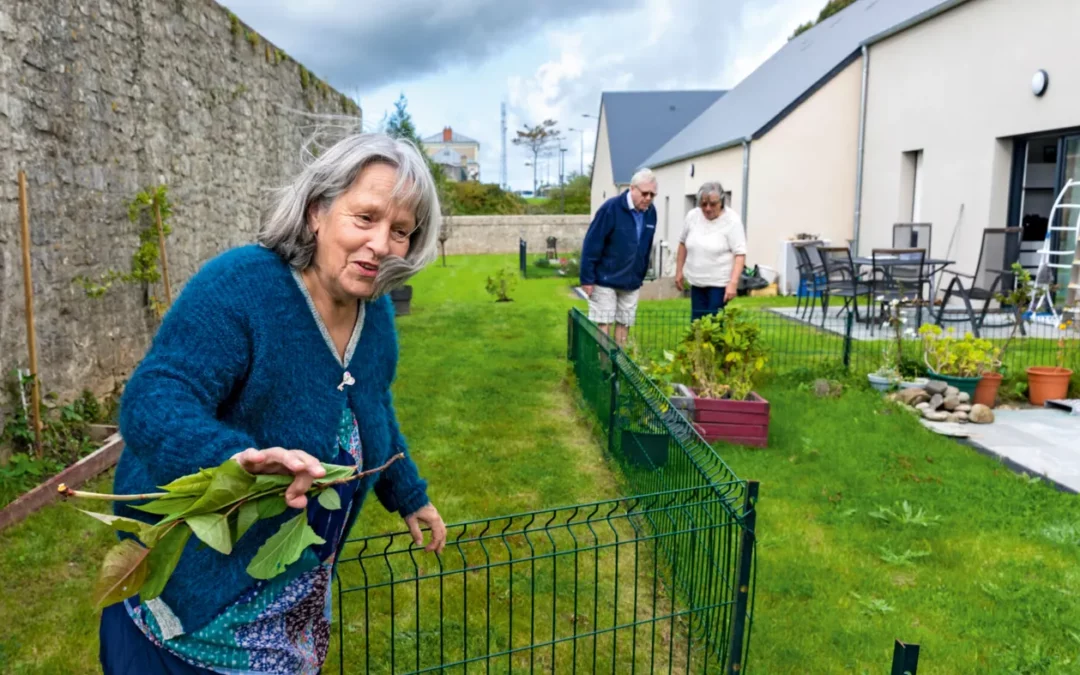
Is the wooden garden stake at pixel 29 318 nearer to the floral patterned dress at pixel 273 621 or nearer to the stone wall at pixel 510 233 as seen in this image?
the floral patterned dress at pixel 273 621

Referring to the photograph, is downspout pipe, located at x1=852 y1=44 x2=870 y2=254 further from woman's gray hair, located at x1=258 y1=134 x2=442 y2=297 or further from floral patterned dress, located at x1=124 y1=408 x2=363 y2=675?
floral patterned dress, located at x1=124 y1=408 x2=363 y2=675

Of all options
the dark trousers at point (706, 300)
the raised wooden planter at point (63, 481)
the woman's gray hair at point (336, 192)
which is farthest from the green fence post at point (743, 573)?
the dark trousers at point (706, 300)

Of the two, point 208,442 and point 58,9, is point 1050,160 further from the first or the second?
point 208,442

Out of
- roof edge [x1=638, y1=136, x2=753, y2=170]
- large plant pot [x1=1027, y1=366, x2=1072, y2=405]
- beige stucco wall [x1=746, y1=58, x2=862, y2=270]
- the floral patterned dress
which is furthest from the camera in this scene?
roof edge [x1=638, y1=136, x2=753, y2=170]

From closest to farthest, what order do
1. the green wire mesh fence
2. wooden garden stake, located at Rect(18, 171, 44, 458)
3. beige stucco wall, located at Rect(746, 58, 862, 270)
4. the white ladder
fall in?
the green wire mesh fence, wooden garden stake, located at Rect(18, 171, 44, 458), the white ladder, beige stucco wall, located at Rect(746, 58, 862, 270)

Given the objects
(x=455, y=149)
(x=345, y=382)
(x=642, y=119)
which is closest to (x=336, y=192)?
(x=345, y=382)

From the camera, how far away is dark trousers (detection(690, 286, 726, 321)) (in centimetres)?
706

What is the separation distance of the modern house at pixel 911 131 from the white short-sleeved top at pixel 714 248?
5169 mm

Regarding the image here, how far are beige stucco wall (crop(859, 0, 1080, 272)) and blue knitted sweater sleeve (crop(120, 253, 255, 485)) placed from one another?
34.2 ft

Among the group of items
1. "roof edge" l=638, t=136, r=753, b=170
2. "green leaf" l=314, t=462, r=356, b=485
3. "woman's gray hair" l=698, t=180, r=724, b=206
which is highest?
"roof edge" l=638, t=136, r=753, b=170

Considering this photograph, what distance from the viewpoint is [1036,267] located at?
1034 cm

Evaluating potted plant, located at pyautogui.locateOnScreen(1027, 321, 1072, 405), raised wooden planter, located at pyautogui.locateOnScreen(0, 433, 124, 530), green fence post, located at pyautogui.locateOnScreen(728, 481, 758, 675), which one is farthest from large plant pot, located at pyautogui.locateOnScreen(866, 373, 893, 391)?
raised wooden planter, located at pyautogui.locateOnScreen(0, 433, 124, 530)

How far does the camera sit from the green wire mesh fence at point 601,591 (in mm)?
2607

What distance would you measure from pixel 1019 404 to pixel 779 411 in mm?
2099
